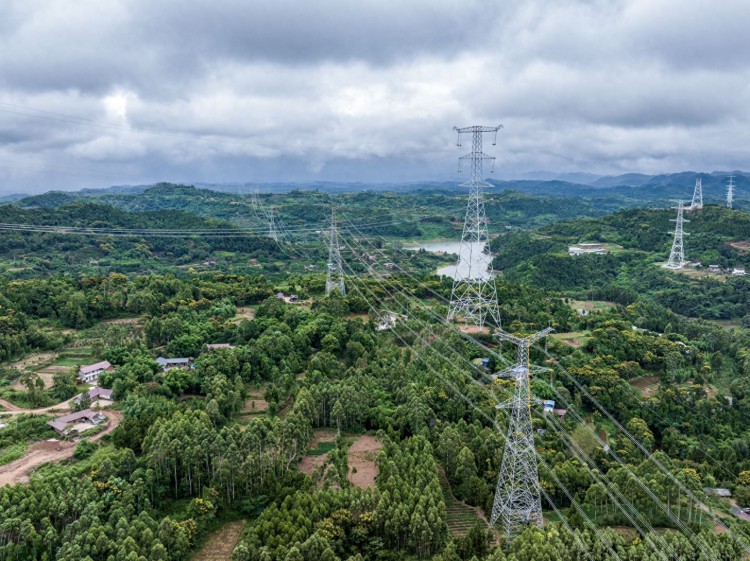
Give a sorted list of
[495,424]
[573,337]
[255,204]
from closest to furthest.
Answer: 1. [495,424]
2. [573,337]
3. [255,204]

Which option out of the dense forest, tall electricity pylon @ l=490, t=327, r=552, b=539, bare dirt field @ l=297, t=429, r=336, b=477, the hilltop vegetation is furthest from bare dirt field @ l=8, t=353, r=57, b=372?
the hilltop vegetation

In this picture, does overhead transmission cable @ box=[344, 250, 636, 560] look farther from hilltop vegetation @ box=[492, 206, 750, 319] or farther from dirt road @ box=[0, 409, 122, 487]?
hilltop vegetation @ box=[492, 206, 750, 319]

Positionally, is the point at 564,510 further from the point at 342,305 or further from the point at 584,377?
the point at 342,305

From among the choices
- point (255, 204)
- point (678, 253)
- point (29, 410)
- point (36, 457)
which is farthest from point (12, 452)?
point (255, 204)

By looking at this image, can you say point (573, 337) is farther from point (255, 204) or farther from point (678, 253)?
point (255, 204)

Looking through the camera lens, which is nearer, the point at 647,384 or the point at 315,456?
the point at 315,456

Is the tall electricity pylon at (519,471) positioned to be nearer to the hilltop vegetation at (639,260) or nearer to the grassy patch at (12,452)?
the grassy patch at (12,452)

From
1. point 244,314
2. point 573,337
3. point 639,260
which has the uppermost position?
point 244,314
